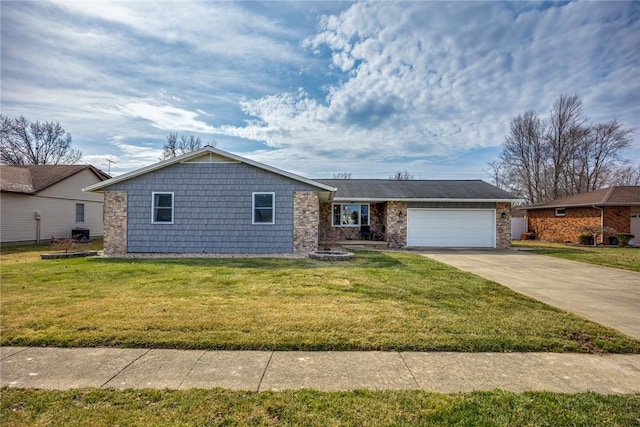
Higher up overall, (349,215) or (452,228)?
(349,215)

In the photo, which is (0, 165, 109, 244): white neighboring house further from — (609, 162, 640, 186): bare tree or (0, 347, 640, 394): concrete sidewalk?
(609, 162, 640, 186): bare tree

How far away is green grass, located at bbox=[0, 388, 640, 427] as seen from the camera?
93.0 inches

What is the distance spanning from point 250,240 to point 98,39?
25.8ft

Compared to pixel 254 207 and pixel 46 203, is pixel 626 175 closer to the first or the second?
pixel 254 207

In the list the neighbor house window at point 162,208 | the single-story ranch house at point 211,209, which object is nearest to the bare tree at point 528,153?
the single-story ranch house at point 211,209

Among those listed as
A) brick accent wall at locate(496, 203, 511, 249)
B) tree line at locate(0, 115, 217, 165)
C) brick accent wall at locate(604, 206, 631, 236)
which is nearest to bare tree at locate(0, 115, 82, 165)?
tree line at locate(0, 115, 217, 165)

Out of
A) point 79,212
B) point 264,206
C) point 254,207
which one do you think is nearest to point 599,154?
point 264,206

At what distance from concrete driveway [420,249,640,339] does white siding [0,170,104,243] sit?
70.3 feet

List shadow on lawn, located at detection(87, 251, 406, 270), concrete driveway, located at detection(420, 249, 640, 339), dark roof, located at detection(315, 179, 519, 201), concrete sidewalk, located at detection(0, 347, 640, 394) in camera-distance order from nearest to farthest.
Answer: concrete sidewalk, located at detection(0, 347, 640, 394) → concrete driveway, located at detection(420, 249, 640, 339) → shadow on lawn, located at detection(87, 251, 406, 270) → dark roof, located at detection(315, 179, 519, 201)

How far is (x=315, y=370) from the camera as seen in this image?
3.22 metres

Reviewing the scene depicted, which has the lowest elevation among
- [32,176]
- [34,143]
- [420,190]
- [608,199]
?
[608,199]

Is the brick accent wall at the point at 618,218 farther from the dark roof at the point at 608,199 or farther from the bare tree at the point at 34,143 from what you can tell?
the bare tree at the point at 34,143

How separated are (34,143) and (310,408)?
3877cm

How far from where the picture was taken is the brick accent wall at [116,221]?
1230 cm
